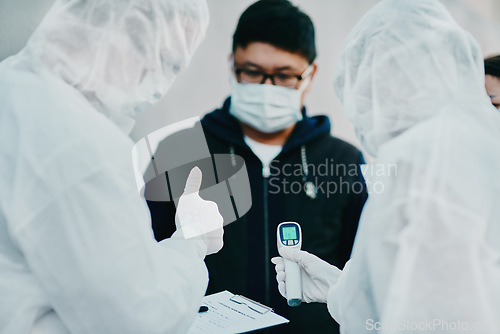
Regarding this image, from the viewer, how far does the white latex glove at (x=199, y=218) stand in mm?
1004

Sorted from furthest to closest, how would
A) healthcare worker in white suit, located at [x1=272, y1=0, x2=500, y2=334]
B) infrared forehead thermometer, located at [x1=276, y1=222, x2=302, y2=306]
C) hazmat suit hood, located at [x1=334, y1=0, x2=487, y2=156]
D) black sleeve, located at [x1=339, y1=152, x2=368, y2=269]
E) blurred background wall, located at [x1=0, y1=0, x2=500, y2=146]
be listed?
1. black sleeve, located at [x1=339, y1=152, x2=368, y2=269]
2. blurred background wall, located at [x1=0, y1=0, x2=500, y2=146]
3. infrared forehead thermometer, located at [x1=276, y1=222, x2=302, y2=306]
4. hazmat suit hood, located at [x1=334, y1=0, x2=487, y2=156]
5. healthcare worker in white suit, located at [x1=272, y1=0, x2=500, y2=334]

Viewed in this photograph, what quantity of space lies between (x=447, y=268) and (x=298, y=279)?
44 cm

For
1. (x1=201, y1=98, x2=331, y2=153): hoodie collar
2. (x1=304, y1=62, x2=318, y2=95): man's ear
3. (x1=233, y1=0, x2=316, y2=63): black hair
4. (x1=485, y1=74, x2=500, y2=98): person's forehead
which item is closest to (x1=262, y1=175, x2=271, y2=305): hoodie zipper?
(x1=201, y1=98, x2=331, y2=153): hoodie collar

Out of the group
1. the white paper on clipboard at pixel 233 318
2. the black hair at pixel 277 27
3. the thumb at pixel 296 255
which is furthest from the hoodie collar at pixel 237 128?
the white paper on clipboard at pixel 233 318

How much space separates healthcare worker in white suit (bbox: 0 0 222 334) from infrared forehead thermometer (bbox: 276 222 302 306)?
28 centimetres

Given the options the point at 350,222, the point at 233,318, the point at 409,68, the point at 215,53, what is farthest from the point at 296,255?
the point at 215,53

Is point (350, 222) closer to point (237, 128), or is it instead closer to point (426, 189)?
point (237, 128)

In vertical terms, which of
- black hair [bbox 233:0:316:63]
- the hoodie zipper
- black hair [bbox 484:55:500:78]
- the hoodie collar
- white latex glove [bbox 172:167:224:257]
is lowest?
the hoodie zipper

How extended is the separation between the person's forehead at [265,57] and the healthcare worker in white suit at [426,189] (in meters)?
0.56

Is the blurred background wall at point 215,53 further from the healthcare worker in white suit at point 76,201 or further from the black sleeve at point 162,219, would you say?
the healthcare worker in white suit at point 76,201

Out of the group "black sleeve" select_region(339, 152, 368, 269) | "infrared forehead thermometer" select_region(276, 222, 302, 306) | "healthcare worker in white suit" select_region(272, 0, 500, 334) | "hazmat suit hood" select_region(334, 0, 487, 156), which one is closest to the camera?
"healthcare worker in white suit" select_region(272, 0, 500, 334)

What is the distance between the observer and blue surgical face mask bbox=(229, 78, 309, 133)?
4.43ft

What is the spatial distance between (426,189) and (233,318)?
21.5 inches

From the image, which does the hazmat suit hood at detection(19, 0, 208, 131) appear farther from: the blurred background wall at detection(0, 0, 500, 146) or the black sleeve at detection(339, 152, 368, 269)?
the black sleeve at detection(339, 152, 368, 269)
